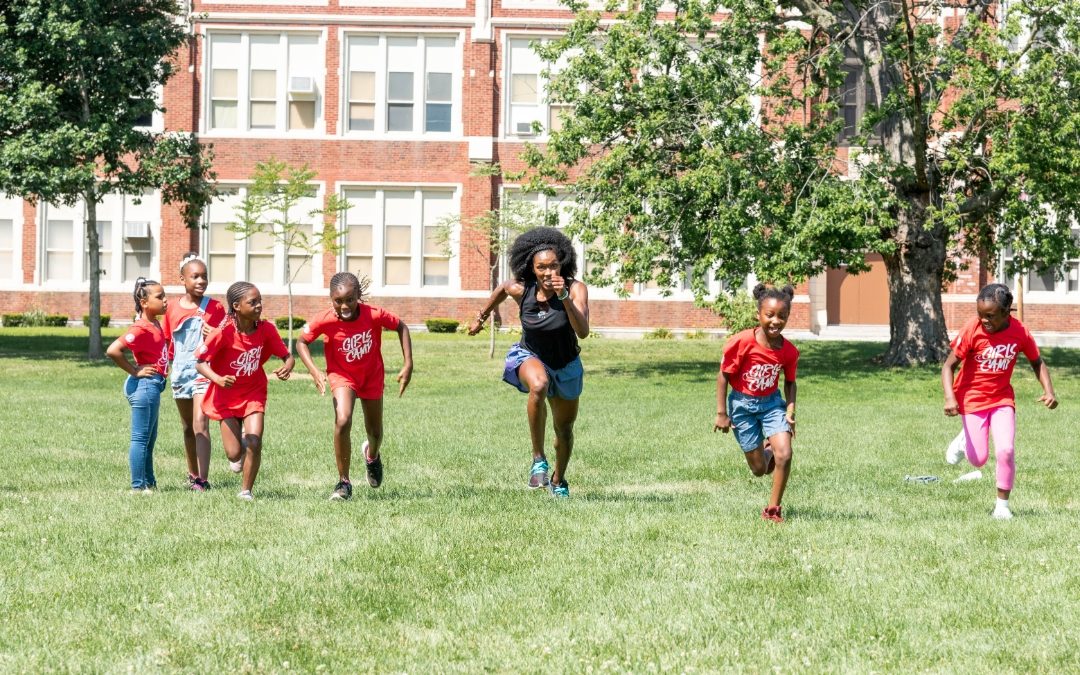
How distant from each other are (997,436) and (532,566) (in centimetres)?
367

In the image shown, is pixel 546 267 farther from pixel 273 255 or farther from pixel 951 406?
pixel 273 255

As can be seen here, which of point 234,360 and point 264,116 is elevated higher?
point 264,116

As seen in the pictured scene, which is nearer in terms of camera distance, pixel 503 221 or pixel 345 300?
pixel 345 300

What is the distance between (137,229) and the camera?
38500 millimetres

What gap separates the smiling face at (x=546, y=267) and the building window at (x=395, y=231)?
2992 cm

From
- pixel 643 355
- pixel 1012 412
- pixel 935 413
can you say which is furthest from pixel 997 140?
pixel 1012 412

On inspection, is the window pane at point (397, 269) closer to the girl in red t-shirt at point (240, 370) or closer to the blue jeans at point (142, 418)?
the blue jeans at point (142, 418)

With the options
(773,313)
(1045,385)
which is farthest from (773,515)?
(1045,385)

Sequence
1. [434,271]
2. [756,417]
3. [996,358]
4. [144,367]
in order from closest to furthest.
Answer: [756,417], [996,358], [144,367], [434,271]

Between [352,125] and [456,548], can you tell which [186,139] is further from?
[456,548]

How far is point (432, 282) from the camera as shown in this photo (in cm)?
3903

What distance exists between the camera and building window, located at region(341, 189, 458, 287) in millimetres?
38500

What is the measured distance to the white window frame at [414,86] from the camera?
38281 mm

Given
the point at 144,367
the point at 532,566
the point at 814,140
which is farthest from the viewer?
the point at 814,140
